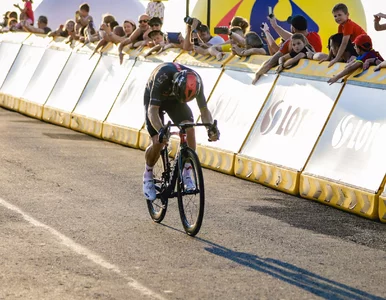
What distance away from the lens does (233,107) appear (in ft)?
46.9

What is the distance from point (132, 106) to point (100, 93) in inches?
67.4

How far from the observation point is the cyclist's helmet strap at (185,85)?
29.6 ft

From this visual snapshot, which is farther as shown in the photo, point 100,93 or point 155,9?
point 155,9

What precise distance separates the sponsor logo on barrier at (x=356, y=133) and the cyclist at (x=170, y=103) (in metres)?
2.30

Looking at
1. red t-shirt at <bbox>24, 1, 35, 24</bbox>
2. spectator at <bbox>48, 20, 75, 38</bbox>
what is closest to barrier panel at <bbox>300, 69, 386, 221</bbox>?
spectator at <bbox>48, 20, 75, 38</bbox>

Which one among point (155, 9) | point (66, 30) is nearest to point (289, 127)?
point (155, 9)

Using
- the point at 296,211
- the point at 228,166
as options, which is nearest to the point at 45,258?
the point at 296,211

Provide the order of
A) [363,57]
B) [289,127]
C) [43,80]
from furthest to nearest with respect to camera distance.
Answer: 1. [43,80]
2. [289,127]
3. [363,57]

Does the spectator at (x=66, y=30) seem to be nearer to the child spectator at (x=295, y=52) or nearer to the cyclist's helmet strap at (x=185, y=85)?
the child spectator at (x=295, y=52)

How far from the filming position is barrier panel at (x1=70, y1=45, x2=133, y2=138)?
18.1 meters

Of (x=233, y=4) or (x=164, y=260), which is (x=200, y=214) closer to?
(x=164, y=260)

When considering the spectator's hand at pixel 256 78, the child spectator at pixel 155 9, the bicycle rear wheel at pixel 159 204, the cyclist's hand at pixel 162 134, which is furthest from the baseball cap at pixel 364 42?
the child spectator at pixel 155 9

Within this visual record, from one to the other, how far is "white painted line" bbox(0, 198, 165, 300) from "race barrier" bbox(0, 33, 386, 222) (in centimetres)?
355

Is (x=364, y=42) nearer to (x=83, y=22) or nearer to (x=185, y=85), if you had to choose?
(x=185, y=85)
